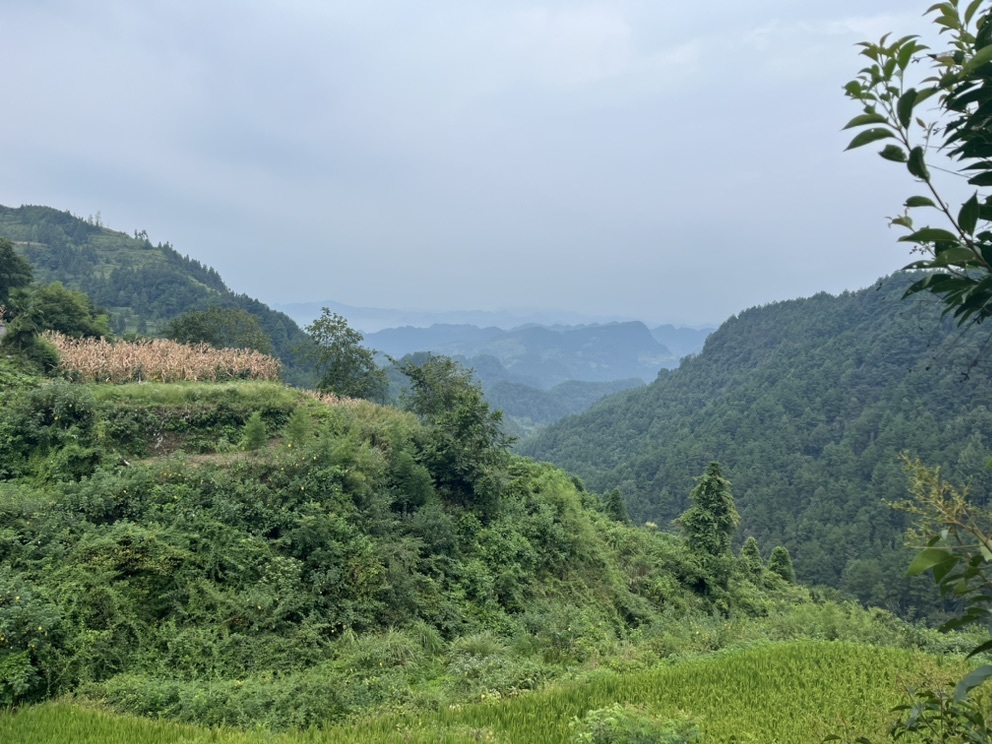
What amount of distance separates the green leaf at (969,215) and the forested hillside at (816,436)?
45.3 meters

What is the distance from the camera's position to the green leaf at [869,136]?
4.95 ft

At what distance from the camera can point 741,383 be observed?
339 feet

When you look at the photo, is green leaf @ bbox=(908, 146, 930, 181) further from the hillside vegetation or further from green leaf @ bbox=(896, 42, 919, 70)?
the hillside vegetation

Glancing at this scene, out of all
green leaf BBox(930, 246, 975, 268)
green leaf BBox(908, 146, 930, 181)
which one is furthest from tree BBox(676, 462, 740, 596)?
green leaf BBox(908, 146, 930, 181)

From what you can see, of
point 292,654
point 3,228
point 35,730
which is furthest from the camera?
point 3,228

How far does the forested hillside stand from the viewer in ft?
165

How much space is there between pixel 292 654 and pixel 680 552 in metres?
13.0

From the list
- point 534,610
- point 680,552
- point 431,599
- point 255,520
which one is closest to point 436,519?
point 431,599

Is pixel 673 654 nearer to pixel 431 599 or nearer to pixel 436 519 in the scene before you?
pixel 431 599

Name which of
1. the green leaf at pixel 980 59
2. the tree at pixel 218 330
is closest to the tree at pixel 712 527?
the green leaf at pixel 980 59

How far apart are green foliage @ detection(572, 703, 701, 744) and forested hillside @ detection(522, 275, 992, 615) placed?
42.0 m

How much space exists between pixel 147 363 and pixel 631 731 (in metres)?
16.5

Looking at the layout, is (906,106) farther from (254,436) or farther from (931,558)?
(254,436)

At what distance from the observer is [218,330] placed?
28.3 m
